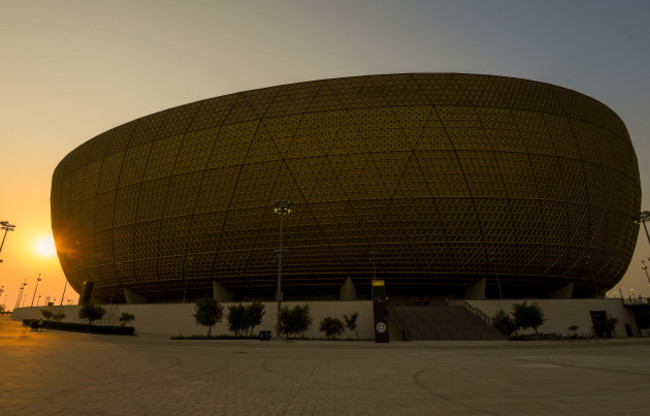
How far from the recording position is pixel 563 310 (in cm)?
3612

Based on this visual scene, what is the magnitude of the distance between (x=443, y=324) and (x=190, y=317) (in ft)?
84.4

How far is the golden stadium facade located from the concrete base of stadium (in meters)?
4.05

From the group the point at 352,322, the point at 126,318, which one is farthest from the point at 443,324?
the point at 126,318

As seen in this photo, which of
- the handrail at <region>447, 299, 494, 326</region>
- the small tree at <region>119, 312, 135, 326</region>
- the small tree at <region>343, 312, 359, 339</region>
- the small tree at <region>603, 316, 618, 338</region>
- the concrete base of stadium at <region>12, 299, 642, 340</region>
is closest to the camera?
the handrail at <region>447, 299, 494, 326</region>

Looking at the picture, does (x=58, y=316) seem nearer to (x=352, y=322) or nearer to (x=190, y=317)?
(x=190, y=317)

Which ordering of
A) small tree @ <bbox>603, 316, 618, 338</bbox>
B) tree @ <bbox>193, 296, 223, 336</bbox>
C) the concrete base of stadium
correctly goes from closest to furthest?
1. tree @ <bbox>193, 296, 223, 336</bbox>
2. the concrete base of stadium
3. small tree @ <bbox>603, 316, 618, 338</bbox>

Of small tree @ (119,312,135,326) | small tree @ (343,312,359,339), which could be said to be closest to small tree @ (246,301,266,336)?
small tree @ (343,312,359,339)

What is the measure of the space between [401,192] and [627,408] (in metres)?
32.1

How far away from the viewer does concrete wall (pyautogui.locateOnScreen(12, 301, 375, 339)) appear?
1347 inches

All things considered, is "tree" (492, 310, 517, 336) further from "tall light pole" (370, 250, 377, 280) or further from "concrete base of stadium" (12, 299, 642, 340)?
"tall light pole" (370, 250, 377, 280)

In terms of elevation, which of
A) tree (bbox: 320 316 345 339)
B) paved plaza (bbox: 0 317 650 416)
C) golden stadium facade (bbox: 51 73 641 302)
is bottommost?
paved plaza (bbox: 0 317 650 416)

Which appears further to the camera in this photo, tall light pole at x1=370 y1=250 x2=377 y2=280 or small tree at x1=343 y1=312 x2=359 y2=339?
tall light pole at x1=370 y1=250 x2=377 y2=280

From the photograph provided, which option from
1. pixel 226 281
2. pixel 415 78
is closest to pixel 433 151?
pixel 415 78

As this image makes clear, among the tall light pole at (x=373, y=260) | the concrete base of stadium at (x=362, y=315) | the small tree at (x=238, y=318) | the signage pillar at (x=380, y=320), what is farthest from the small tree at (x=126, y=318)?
the signage pillar at (x=380, y=320)
